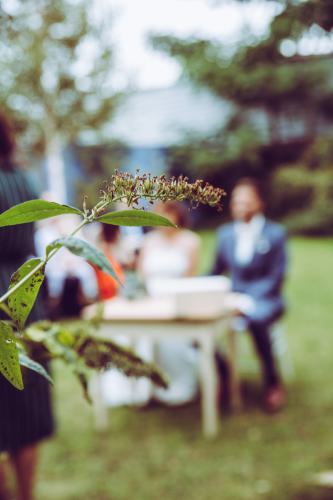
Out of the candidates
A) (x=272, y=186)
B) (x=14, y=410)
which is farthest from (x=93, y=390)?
(x=272, y=186)

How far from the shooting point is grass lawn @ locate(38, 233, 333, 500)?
3.29 meters

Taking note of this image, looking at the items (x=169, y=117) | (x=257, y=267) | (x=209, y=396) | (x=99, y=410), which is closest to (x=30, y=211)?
(x=209, y=396)

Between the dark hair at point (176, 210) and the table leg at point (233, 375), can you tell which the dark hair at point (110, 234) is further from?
the table leg at point (233, 375)

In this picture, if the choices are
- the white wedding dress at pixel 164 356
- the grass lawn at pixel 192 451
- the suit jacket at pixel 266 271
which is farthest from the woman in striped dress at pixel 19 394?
the suit jacket at pixel 266 271

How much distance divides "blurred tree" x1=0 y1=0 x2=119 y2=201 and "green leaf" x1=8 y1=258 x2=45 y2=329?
1200cm

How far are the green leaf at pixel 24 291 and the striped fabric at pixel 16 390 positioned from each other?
→ 1310mm

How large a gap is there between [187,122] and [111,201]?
19.7 metres

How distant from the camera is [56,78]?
13.4 m

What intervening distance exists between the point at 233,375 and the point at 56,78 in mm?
10556

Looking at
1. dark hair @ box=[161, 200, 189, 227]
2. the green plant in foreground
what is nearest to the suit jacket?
dark hair @ box=[161, 200, 189, 227]

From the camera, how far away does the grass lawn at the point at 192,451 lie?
130 inches

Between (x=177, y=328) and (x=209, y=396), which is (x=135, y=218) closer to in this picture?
Answer: (x=177, y=328)

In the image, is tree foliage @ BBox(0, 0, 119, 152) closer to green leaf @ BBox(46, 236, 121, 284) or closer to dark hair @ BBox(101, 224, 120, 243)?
dark hair @ BBox(101, 224, 120, 243)

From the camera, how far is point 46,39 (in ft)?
41.9
